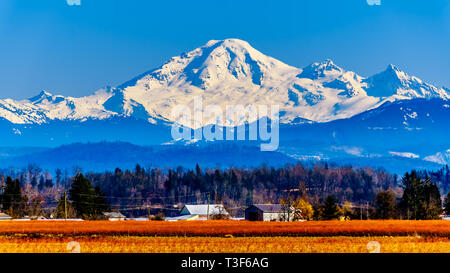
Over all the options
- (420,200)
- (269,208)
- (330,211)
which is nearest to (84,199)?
(269,208)

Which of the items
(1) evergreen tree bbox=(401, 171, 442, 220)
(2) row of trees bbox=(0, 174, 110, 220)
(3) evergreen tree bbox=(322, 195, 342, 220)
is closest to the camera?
(3) evergreen tree bbox=(322, 195, 342, 220)

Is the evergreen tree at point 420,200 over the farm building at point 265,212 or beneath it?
over

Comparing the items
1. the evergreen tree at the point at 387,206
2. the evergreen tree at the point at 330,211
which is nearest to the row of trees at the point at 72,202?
the evergreen tree at the point at 330,211

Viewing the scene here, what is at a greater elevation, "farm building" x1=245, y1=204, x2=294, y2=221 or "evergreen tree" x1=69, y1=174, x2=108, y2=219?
"evergreen tree" x1=69, y1=174, x2=108, y2=219

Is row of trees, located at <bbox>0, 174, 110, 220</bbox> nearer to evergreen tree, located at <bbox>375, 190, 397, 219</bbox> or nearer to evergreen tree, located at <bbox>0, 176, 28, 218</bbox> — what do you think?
evergreen tree, located at <bbox>0, 176, 28, 218</bbox>

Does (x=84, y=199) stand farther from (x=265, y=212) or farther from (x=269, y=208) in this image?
(x=269, y=208)

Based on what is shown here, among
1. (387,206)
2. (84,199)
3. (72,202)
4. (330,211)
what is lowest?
(330,211)

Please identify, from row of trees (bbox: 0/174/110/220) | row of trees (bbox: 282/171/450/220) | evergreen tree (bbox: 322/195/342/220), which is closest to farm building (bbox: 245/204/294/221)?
row of trees (bbox: 282/171/450/220)

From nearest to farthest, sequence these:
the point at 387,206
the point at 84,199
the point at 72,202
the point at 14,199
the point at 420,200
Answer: the point at 387,206
the point at 420,200
the point at 84,199
the point at 72,202
the point at 14,199

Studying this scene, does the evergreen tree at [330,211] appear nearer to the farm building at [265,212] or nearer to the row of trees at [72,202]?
the farm building at [265,212]
